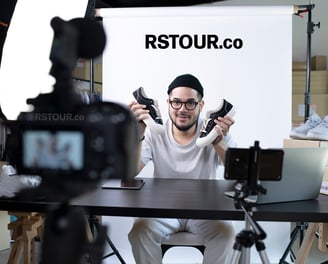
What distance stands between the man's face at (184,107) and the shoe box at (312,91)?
2184 mm

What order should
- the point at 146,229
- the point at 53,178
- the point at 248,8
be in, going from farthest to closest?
the point at 248,8 → the point at 146,229 → the point at 53,178

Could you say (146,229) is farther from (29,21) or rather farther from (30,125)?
(29,21)

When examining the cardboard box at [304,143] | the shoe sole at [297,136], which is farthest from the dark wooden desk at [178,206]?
the shoe sole at [297,136]

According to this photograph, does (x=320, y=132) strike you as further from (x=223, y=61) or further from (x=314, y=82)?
(x=314, y=82)

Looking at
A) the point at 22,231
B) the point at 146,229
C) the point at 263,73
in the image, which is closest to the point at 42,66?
the point at 22,231

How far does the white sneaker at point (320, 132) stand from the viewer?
6.72 ft

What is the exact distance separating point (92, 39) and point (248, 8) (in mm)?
1983

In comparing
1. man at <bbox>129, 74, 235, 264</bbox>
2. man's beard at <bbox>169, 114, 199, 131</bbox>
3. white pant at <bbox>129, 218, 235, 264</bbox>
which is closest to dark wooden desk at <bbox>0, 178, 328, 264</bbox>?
white pant at <bbox>129, 218, 235, 264</bbox>

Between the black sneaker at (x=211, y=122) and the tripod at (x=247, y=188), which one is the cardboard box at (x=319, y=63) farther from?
the tripod at (x=247, y=188)

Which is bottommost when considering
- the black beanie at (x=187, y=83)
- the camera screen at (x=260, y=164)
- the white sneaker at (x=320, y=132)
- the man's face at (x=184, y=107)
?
the camera screen at (x=260, y=164)

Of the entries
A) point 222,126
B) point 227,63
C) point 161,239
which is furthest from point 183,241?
point 227,63

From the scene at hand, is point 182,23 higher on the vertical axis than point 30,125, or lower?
higher

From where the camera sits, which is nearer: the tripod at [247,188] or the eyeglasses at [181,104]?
the tripod at [247,188]

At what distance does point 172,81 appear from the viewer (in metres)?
2.52
